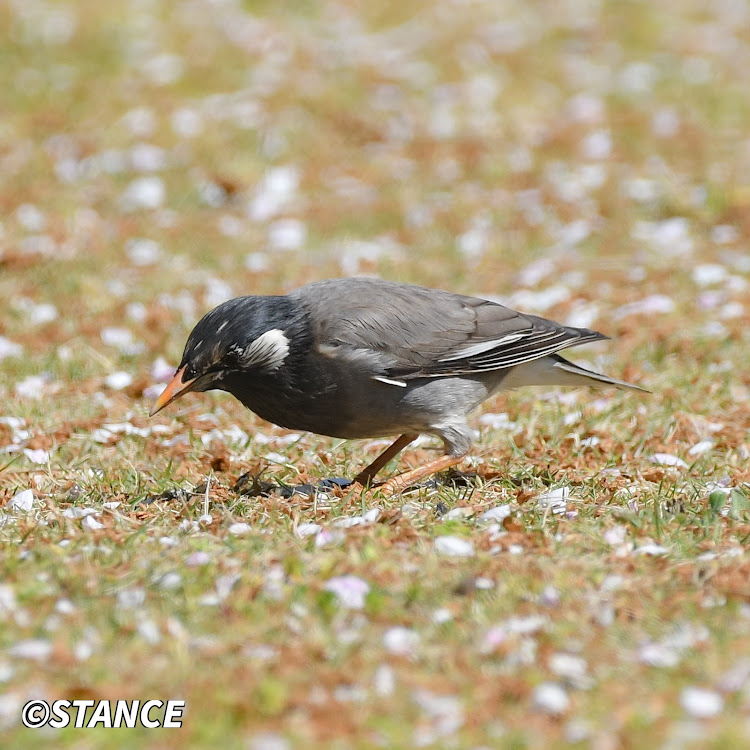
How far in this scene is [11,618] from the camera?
4633 millimetres

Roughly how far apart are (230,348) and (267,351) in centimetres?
19

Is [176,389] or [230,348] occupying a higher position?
[230,348]

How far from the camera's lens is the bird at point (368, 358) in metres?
6.36

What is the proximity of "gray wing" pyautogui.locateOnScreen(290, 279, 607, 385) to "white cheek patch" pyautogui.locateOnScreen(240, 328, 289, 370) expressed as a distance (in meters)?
0.21

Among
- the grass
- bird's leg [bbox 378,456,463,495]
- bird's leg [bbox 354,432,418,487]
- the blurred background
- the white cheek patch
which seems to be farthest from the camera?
the blurred background

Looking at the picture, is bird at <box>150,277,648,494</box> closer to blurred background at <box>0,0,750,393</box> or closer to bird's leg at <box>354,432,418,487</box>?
bird's leg at <box>354,432,418,487</box>

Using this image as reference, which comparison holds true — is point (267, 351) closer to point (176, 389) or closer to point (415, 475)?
point (176, 389)

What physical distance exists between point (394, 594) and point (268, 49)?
470 inches

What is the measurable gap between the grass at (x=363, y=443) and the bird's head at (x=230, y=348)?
58 centimetres

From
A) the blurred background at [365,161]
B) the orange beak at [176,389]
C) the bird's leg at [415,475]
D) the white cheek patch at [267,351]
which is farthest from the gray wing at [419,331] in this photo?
the blurred background at [365,161]

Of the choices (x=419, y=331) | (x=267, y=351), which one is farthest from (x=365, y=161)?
(x=267, y=351)

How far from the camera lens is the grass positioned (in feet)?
14.1

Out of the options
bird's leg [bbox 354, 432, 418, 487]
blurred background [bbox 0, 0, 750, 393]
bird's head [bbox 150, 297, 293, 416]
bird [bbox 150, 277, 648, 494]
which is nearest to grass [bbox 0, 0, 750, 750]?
blurred background [bbox 0, 0, 750, 393]

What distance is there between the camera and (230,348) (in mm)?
6301
